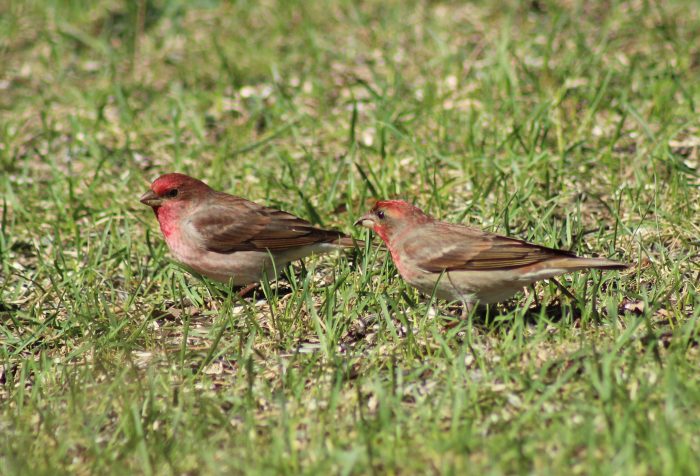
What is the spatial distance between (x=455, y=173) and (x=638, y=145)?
1331 mm


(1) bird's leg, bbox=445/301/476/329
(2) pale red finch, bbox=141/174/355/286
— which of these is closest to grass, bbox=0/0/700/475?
(1) bird's leg, bbox=445/301/476/329

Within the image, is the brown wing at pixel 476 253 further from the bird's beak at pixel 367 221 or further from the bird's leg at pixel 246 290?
the bird's leg at pixel 246 290

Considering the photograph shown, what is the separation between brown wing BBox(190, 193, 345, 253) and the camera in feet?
19.5

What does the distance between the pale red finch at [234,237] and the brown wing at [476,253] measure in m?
0.82

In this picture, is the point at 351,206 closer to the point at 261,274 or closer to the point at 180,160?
the point at 261,274

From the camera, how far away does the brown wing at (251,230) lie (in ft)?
19.5

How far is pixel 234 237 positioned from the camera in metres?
6.01

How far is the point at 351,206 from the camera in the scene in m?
6.60

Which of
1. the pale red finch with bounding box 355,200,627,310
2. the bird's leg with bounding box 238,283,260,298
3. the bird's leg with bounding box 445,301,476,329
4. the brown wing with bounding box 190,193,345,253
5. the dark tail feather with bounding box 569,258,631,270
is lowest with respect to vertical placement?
the bird's leg with bounding box 238,283,260,298

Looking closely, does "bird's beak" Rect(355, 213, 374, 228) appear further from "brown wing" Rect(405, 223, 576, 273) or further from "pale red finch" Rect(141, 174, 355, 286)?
"brown wing" Rect(405, 223, 576, 273)

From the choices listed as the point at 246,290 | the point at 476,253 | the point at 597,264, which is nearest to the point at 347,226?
the point at 246,290

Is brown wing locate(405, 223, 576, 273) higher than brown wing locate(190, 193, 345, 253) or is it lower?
higher

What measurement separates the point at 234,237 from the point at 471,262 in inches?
63.3

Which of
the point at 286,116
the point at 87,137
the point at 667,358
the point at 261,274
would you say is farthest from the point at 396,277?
the point at 87,137
